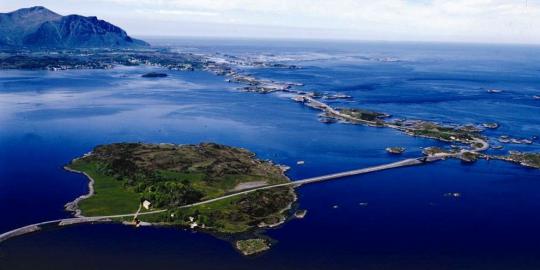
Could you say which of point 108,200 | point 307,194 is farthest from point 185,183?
point 307,194

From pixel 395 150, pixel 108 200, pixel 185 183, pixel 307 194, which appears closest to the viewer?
pixel 108 200

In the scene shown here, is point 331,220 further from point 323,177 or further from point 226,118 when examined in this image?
point 226,118

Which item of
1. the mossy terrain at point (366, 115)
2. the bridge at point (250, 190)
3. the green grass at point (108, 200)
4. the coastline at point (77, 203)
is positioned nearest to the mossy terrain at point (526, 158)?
the bridge at point (250, 190)

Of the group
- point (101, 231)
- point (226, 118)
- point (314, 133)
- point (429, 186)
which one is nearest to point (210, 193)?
point (101, 231)

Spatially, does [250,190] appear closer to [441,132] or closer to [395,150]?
[395,150]

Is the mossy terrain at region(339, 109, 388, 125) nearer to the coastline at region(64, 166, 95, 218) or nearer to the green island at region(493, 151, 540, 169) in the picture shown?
the green island at region(493, 151, 540, 169)

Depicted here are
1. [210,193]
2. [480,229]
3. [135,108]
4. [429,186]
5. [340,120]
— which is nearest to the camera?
[480,229]

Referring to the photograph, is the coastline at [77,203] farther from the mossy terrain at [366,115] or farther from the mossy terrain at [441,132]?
the mossy terrain at [366,115]
